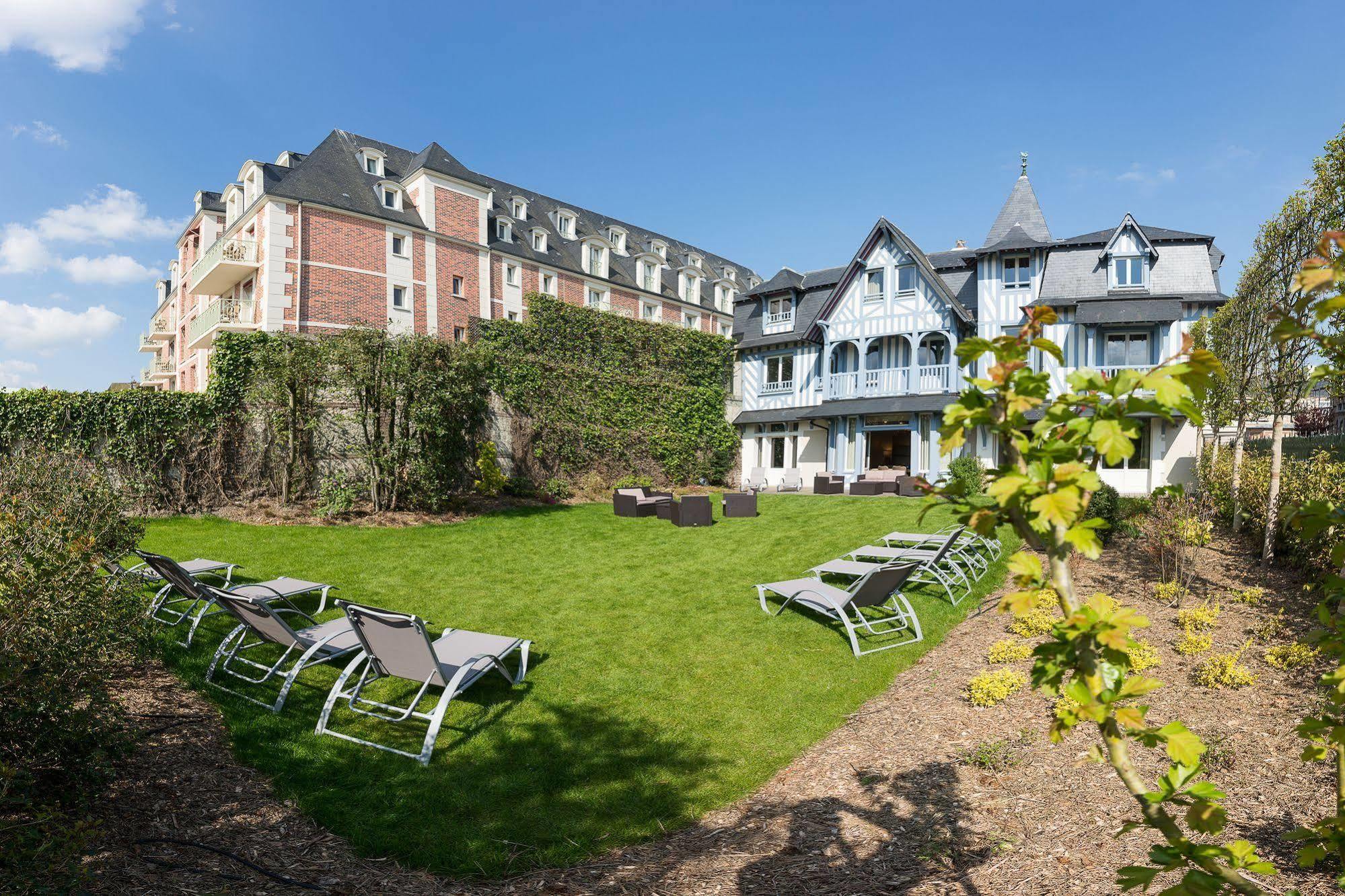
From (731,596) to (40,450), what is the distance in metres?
7.40

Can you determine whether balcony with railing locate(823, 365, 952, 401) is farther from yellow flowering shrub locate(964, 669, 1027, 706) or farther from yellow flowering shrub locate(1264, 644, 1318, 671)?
yellow flowering shrub locate(964, 669, 1027, 706)

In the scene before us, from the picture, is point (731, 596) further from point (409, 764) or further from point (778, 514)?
point (778, 514)

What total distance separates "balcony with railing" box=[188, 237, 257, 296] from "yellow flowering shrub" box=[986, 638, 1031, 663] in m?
29.4

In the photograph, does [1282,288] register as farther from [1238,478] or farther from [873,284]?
[873,284]

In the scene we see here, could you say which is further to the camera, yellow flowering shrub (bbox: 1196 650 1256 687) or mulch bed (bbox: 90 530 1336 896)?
yellow flowering shrub (bbox: 1196 650 1256 687)

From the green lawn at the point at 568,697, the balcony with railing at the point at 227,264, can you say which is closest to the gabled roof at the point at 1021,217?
the green lawn at the point at 568,697

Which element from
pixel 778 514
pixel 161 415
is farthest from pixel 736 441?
pixel 161 415

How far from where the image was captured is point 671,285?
142 feet

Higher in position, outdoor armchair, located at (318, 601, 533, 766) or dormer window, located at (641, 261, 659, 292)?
dormer window, located at (641, 261, 659, 292)

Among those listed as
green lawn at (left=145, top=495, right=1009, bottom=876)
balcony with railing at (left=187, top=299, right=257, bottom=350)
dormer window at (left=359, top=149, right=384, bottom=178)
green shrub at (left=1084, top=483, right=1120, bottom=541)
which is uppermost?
dormer window at (left=359, top=149, right=384, bottom=178)

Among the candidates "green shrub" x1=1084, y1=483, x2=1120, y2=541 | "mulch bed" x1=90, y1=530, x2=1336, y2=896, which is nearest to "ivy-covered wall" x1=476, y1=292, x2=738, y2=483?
"green shrub" x1=1084, y1=483, x2=1120, y2=541

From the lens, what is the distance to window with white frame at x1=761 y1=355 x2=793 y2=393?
27.7 meters

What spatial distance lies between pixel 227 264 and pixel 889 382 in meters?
25.3

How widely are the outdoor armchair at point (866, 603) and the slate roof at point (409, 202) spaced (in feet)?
85.7
